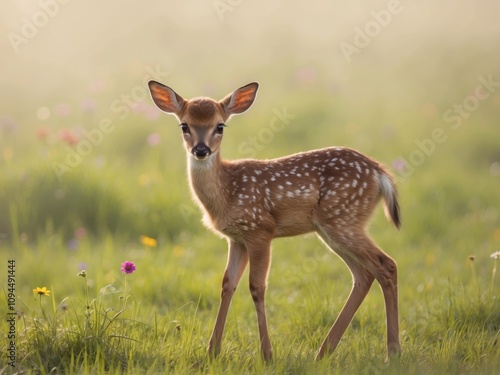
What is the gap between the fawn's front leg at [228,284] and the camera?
562cm

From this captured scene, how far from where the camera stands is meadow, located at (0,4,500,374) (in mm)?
5344

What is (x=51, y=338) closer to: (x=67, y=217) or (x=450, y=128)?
(x=67, y=217)

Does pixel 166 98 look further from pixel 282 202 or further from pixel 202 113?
pixel 282 202

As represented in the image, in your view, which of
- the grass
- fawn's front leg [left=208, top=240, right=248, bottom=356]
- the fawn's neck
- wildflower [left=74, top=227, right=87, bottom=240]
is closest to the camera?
the grass

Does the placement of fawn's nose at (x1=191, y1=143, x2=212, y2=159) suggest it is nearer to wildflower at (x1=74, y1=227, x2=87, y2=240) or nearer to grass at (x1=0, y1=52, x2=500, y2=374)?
grass at (x1=0, y1=52, x2=500, y2=374)

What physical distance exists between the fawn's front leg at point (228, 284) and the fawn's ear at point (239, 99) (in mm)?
1046

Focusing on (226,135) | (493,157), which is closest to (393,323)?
(226,135)

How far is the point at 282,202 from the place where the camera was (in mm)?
5961

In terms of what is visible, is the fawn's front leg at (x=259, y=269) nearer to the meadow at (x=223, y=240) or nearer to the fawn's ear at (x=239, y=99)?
the meadow at (x=223, y=240)

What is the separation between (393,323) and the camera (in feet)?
18.7

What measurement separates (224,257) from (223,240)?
17.0 inches

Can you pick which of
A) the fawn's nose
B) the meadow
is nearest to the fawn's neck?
the fawn's nose

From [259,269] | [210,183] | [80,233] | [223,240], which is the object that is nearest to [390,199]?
[259,269]

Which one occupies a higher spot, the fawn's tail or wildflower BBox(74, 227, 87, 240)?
the fawn's tail
